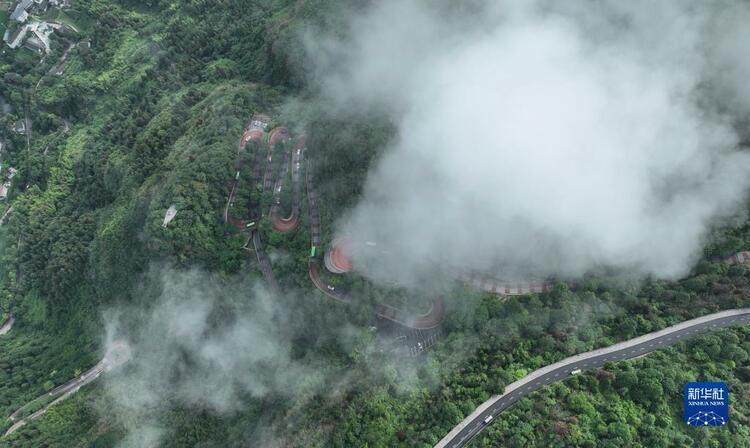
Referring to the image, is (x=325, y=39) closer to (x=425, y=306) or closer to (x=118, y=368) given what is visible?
(x=425, y=306)

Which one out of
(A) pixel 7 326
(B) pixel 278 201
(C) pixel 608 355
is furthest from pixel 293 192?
(A) pixel 7 326

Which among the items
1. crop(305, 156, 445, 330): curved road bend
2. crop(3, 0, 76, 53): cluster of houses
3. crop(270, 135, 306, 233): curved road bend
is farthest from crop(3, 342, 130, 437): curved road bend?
crop(3, 0, 76, 53): cluster of houses

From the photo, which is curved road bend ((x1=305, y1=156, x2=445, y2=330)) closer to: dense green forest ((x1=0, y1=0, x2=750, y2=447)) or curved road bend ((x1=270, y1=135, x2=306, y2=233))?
dense green forest ((x1=0, y1=0, x2=750, y2=447))

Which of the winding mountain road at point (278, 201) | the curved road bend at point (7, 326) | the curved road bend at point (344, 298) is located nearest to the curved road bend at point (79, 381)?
the curved road bend at point (7, 326)

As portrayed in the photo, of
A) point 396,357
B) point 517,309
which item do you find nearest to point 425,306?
point 396,357

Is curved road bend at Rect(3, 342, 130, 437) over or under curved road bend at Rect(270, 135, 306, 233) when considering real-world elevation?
under

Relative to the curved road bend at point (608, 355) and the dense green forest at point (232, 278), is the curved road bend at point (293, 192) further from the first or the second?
the curved road bend at point (608, 355)

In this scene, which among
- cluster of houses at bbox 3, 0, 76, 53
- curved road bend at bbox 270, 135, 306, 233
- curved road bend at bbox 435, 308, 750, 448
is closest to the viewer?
curved road bend at bbox 435, 308, 750, 448
